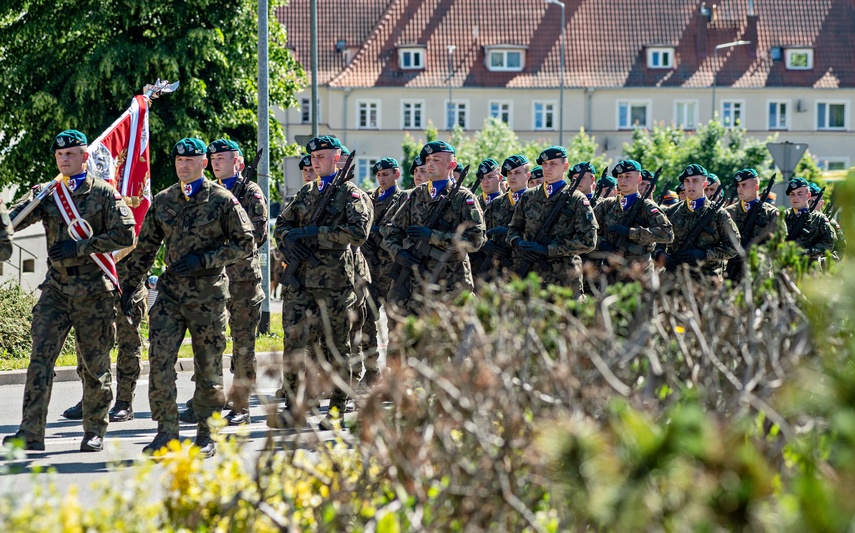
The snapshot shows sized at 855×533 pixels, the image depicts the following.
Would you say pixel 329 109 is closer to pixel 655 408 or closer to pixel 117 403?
pixel 117 403

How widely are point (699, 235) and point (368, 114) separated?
50.8 metres

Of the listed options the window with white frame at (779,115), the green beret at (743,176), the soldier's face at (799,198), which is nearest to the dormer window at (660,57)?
the window with white frame at (779,115)

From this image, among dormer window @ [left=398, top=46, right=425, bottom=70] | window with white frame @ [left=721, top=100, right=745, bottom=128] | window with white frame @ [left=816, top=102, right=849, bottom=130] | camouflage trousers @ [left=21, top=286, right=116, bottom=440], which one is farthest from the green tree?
window with white frame @ [left=816, top=102, right=849, bottom=130]

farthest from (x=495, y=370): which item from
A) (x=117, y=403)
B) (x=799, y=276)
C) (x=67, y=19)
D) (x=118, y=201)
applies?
(x=67, y=19)

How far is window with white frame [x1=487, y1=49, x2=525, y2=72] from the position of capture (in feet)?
205

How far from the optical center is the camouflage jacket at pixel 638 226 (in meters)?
12.2

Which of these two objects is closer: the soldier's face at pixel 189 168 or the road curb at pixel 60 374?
the soldier's face at pixel 189 168

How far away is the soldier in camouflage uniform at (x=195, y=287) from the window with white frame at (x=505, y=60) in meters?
54.8

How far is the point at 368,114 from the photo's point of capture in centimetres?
6306

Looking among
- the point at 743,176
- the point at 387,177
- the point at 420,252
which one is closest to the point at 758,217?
the point at 743,176

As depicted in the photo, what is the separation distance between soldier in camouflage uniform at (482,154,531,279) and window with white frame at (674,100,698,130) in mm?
50631

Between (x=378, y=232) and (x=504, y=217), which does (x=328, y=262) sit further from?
(x=504, y=217)

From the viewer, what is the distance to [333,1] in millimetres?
65312

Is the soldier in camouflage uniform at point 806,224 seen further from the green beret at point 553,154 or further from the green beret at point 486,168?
the green beret at point 553,154
